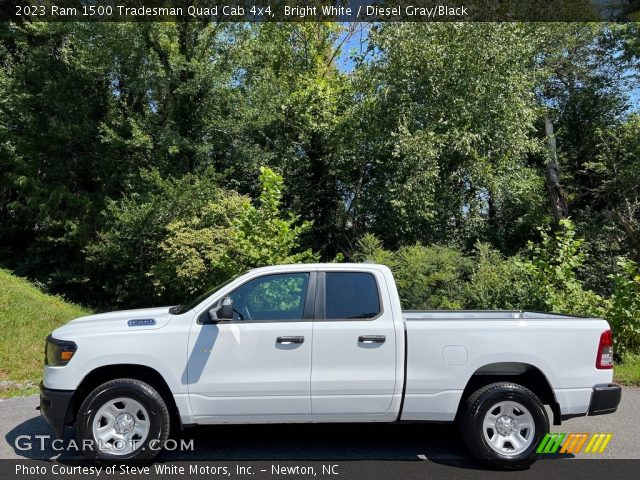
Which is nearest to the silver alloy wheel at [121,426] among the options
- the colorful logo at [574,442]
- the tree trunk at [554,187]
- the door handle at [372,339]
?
the door handle at [372,339]

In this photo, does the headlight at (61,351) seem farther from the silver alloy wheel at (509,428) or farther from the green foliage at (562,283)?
the green foliage at (562,283)

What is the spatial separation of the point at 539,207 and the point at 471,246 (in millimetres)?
2742

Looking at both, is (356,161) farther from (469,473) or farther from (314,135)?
(469,473)

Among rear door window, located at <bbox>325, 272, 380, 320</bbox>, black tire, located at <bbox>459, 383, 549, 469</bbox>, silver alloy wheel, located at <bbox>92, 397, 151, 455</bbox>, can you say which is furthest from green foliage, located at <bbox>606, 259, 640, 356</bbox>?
silver alloy wheel, located at <bbox>92, 397, 151, 455</bbox>

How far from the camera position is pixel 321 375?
4965 millimetres

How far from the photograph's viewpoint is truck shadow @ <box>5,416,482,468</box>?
5.25 m

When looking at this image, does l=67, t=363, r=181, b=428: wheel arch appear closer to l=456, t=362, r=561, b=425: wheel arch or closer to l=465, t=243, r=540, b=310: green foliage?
l=456, t=362, r=561, b=425: wheel arch

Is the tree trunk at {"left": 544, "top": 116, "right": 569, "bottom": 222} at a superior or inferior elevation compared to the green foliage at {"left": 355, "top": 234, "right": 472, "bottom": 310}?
superior

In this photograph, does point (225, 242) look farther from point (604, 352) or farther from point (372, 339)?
point (604, 352)

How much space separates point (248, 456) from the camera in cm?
527

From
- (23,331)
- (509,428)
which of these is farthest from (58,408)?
(23,331)

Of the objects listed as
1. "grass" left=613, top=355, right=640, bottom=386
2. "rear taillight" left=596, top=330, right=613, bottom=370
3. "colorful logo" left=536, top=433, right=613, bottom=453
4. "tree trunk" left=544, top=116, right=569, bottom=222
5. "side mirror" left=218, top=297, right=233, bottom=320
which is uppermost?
"tree trunk" left=544, top=116, right=569, bottom=222

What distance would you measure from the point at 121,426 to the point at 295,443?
1.73 meters

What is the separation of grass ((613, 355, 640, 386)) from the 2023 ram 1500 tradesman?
4.02 meters
